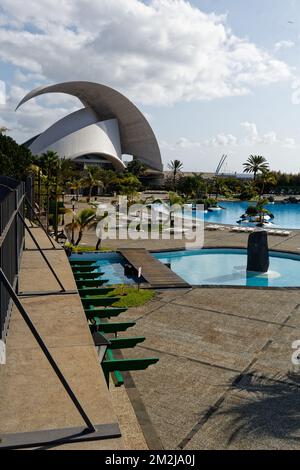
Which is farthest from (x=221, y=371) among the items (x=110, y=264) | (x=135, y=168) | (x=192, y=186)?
(x=135, y=168)

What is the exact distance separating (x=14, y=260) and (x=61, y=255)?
4420mm

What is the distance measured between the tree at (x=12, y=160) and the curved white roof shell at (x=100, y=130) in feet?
132

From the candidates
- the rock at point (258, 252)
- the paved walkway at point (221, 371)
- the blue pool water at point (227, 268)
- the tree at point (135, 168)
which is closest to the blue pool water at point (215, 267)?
the blue pool water at point (227, 268)

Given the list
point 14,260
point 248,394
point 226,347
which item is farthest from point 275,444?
point 14,260

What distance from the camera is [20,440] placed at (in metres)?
3.39

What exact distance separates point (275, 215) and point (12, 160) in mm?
35011

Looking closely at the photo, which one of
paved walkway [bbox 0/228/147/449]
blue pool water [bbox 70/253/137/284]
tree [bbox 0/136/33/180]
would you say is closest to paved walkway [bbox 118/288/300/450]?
paved walkway [bbox 0/228/147/449]

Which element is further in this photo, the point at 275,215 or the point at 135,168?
the point at 135,168

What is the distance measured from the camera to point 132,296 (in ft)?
52.9

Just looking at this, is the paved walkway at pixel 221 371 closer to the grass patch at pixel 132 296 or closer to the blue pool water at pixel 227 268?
the grass patch at pixel 132 296

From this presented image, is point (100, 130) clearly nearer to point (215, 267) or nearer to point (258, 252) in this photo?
point (215, 267)

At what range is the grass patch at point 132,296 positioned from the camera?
1519cm

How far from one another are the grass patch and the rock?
7658mm

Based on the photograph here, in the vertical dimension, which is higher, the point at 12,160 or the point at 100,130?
the point at 100,130
